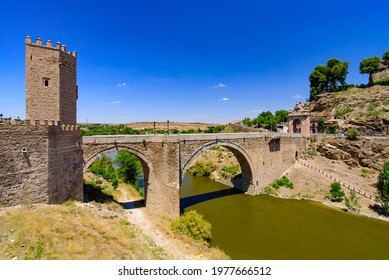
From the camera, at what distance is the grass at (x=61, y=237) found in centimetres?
839

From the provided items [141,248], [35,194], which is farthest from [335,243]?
[35,194]

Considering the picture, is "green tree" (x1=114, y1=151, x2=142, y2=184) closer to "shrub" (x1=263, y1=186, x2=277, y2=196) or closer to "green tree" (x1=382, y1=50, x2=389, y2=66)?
"shrub" (x1=263, y1=186, x2=277, y2=196)

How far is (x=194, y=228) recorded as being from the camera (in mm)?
16047

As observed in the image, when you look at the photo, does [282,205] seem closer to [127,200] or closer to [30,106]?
[127,200]

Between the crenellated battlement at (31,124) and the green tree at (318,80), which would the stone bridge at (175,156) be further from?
the green tree at (318,80)

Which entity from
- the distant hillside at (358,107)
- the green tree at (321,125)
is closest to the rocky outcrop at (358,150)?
the distant hillside at (358,107)

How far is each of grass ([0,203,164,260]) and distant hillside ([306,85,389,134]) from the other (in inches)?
1497

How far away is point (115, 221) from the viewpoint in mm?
14422

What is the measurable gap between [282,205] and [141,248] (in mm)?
17259

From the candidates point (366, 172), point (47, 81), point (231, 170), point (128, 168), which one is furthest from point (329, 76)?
point (47, 81)

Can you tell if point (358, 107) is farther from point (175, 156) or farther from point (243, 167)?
point (175, 156)

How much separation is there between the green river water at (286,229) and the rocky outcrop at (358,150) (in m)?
9.18

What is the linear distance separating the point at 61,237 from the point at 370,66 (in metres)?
60.8

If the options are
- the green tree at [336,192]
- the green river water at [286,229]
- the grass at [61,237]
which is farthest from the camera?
the green tree at [336,192]
